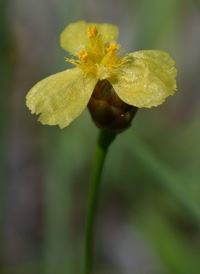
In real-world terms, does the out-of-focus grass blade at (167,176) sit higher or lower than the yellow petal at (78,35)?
lower

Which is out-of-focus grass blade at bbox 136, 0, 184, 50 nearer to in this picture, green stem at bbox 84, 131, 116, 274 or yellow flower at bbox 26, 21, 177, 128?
yellow flower at bbox 26, 21, 177, 128

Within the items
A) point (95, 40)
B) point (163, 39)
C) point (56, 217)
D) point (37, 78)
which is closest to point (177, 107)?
point (163, 39)

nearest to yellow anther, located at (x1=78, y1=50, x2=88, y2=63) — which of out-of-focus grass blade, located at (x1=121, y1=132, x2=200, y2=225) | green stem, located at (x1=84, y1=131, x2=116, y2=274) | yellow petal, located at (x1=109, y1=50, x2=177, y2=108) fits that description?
yellow petal, located at (x1=109, y1=50, x2=177, y2=108)

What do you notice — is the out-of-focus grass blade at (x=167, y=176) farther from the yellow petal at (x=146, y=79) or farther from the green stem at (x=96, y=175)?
the yellow petal at (x=146, y=79)

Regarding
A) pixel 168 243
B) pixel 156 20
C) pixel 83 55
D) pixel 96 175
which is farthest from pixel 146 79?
pixel 156 20

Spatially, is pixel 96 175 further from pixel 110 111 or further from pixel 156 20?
pixel 156 20

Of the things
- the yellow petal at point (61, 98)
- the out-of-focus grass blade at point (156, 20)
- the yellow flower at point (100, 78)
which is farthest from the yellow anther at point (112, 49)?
the out-of-focus grass blade at point (156, 20)
